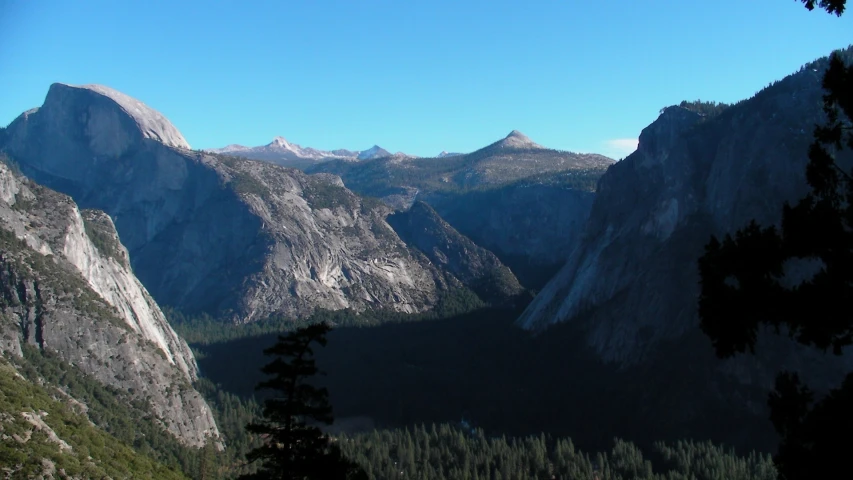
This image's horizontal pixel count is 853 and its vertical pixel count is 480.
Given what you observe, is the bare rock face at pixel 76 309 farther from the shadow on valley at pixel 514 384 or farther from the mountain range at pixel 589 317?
the shadow on valley at pixel 514 384

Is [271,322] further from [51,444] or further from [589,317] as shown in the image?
[51,444]

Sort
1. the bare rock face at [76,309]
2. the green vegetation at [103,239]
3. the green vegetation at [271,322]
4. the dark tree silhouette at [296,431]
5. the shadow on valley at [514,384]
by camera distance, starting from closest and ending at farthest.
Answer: the dark tree silhouette at [296,431]
the bare rock face at [76,309]
the shadow on valley at [514,384]
the green vegetation at [103,239]
the green vegetation at [271,322]

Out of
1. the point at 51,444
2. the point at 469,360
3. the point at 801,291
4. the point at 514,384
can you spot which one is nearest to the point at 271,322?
the point at 469,360

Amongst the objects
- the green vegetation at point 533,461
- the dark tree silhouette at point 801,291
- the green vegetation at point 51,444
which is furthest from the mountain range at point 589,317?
the dark tree silhouette at point 801,291

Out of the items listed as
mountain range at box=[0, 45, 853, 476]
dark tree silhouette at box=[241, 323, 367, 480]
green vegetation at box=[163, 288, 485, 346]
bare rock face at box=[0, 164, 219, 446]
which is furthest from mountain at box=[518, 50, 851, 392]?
dark tree silhouette at box=[241, 323, 367, 480]

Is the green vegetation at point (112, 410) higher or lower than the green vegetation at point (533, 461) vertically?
higher

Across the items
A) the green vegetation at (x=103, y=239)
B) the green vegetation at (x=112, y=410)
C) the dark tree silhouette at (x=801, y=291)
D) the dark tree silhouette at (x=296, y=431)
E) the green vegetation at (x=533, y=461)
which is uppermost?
the green vegetation at (x=103, y=239)
